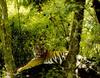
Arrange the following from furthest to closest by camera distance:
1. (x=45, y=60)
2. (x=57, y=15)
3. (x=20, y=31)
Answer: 1. (x=20, y=31)
2. (x=45, y=60)
3. (x=57, y=15)

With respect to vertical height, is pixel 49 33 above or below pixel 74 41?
Answer: below

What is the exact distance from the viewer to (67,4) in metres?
4.33

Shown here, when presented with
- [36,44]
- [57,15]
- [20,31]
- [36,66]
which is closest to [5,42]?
[57,15]

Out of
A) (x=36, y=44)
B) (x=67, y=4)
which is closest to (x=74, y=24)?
(x=67, y=4)

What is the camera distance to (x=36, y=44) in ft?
21.5

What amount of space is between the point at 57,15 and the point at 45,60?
1.06m

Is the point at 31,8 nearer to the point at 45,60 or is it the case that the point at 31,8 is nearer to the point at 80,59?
the point at 45,60

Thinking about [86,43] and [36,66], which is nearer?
[86,43]

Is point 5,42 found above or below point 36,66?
above

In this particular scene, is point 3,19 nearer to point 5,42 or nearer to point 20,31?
point 5,42

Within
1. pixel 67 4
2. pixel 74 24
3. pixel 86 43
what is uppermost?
pixel 67 4

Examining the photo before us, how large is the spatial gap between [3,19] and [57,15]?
0.91 metres

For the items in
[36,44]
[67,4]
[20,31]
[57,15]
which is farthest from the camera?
[20,31]

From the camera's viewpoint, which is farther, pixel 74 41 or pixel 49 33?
pixel 49 33
